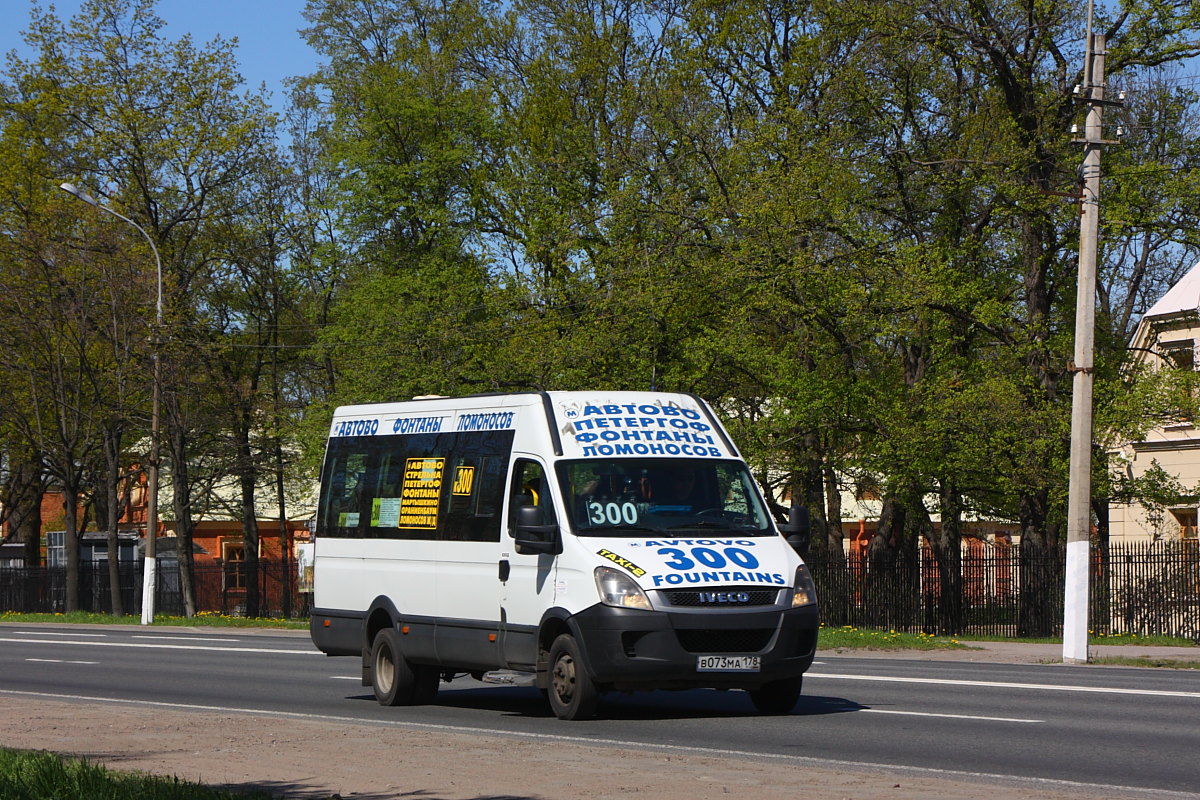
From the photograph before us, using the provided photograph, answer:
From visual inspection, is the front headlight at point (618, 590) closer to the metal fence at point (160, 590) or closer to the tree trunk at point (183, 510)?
the tree trunk at point (183, 510)

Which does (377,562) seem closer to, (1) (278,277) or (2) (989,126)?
(2) (989,126)

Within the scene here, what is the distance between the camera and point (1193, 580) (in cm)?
3014

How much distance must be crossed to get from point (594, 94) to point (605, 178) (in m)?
4.28

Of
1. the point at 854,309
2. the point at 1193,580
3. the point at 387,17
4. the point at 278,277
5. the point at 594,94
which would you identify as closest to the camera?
the point at 1193,580

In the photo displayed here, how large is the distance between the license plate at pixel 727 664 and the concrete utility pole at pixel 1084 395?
10215 mm

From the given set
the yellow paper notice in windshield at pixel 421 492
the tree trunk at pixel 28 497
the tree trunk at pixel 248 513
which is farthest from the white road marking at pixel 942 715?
the tree trunk at pixel 28 497

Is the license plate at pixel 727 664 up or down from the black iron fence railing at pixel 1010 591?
up

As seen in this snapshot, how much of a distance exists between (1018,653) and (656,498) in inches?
489

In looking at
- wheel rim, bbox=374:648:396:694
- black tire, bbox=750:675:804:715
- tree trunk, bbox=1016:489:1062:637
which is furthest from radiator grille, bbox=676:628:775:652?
tree trunk, bbox=1016:489:1062:637

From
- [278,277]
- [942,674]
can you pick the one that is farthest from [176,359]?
[942,674]

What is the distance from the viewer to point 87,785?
8.62 m

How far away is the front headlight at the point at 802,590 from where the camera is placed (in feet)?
42.4

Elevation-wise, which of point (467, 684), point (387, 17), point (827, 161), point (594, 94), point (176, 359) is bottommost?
point (467, 684)

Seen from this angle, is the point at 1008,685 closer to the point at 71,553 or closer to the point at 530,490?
the point at 530,490
